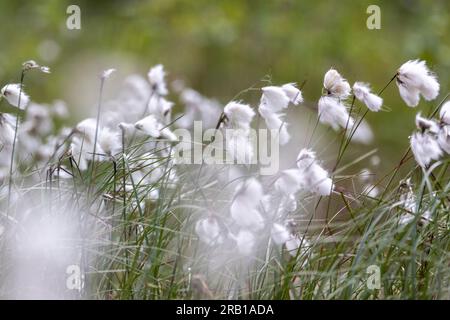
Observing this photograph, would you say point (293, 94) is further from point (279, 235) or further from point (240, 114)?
point (279, 235)

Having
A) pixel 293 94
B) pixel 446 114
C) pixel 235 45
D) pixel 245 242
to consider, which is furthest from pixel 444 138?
pixel 235 45

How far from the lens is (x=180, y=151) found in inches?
120

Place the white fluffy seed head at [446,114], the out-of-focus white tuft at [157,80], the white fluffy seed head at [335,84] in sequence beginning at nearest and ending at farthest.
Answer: the white fluffy seed head at [446,114]
the white fluffy seed head at [335,84]
the out-of-focus white tuft at [157,80]

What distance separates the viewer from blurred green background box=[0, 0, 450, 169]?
20.2 feet

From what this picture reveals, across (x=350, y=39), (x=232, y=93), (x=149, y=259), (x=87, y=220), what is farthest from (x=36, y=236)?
(x=232, y=93)

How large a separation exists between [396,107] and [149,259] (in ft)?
15.8

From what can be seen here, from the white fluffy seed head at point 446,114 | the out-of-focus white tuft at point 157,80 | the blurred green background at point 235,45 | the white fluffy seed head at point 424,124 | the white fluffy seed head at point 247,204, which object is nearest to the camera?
the white fluffy seed head at point 247,204

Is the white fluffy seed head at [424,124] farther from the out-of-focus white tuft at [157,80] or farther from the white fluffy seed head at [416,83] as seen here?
the out-of-focus white tuft at [157,80]

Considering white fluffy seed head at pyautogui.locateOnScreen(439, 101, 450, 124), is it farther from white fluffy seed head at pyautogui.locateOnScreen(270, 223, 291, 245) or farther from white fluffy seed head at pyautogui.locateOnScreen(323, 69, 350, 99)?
white fluffy seed head at pyautogui.locateOnScreen(270, 223, 291, 245)

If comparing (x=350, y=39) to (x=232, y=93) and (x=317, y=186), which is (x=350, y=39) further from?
(x=317, y=186)

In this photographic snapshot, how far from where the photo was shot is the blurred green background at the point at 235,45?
617 centimetres
